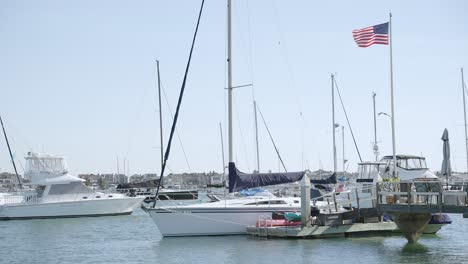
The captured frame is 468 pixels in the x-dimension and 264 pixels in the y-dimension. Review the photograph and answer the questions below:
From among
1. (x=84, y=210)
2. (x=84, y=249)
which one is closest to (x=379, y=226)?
(x=84, y=249)

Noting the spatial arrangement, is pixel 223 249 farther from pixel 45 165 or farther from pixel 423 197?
pixel 45 165

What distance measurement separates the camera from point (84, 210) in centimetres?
5812

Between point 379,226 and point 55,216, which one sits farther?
point 55,216

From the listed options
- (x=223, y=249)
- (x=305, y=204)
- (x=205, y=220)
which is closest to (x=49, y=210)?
(x=205, y=220)

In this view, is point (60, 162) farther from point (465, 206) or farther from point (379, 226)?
point (465, 206)

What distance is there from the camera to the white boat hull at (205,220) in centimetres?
3703

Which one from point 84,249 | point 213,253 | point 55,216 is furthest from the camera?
point 55,216

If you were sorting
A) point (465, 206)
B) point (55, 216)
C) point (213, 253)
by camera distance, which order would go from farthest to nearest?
point (55, 216) → point (213, 253) → point (465, 206)

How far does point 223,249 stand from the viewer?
3300 centimetres

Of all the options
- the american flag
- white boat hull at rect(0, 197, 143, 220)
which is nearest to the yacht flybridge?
white boat hull at rect(0, 197, 143, 220)

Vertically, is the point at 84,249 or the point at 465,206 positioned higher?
the point at 465,206

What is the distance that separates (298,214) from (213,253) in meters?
6.23

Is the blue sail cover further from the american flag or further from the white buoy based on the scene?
the american flag

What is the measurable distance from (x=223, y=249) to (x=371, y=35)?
12.2m
